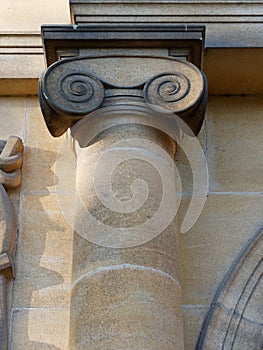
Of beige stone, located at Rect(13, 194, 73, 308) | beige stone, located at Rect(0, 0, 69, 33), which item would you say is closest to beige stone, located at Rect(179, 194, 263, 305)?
beige stone, located at Rect(13, 194, 73, 308)

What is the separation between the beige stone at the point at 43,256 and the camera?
374cm

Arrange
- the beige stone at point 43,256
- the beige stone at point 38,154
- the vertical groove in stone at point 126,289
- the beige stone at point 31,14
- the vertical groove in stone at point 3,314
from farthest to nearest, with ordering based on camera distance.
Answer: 1. the beige stone at point 31,14
2. the beige stone at point 38,154
3. the beige stone at point 43,256
4. the vertical groove in stone at point 3,314
5. the vertical groove in stone at point 126,289

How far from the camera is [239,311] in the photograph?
12.1 feet

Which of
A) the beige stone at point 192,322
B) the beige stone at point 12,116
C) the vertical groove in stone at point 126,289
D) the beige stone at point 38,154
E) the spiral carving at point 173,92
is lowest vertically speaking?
the beige stone at point 192,322

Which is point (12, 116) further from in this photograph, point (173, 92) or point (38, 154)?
point (173, 92)

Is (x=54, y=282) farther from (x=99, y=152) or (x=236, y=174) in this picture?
(x=236, y=174)

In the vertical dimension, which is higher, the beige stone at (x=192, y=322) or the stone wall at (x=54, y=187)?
the stone wall at (x=54, y=187)

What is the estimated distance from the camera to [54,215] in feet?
13.2

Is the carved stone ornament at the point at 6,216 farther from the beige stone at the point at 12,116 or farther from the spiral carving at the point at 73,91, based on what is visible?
the spiral carving at the point at 73,91

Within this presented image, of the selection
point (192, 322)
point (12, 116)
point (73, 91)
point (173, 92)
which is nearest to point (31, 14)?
point (12, 116)

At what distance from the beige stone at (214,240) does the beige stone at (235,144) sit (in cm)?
10

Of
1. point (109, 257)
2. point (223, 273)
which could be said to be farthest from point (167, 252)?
point (223, 273)

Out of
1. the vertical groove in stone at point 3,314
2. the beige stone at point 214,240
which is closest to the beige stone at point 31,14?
the beige stone at point 214,240

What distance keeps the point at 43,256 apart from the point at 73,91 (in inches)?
33.3
